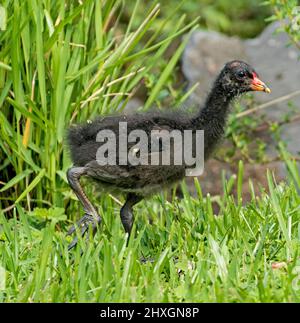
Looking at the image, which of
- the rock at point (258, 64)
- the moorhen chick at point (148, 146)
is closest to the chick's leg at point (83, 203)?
the moorhen chick at point (148, 146)

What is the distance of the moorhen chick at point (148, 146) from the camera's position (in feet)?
14.3

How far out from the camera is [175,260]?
4.18 metres

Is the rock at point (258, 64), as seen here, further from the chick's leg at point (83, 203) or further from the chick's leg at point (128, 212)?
the chick's leg at point (83, 203)

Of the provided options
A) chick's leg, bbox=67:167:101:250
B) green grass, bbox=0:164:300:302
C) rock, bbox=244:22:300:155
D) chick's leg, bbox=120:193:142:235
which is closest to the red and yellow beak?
green grass, bbox=0:164:300:302

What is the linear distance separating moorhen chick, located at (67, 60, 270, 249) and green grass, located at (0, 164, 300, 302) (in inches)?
8.8

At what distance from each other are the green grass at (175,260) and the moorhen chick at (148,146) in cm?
22

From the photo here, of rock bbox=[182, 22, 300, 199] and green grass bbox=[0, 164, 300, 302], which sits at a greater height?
rock bbox=[182, 22, 300, 199]

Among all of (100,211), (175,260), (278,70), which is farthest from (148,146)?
(278,70)

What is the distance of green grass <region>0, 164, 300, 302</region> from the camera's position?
362cm

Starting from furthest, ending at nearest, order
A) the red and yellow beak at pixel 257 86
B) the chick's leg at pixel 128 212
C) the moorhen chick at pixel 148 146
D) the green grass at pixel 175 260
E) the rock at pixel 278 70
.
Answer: the rock at pixel 278 70
the red and yellow beak at pixel 257 86
the chick's leg at pixel 128 212
the moorhen chick at pixel 148 146
the green grass at pixel 175 260

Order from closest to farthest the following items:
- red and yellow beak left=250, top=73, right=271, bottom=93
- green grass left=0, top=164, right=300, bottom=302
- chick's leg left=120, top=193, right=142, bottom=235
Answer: green grass left=0, top=164, right=300, bottom=302 < chick's leg left=120, top=193, right=142, bottom=235 < red and yellow beak left=250, top=73, right=271, bottom=93

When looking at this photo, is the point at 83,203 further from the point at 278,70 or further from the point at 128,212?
the point at 278,70

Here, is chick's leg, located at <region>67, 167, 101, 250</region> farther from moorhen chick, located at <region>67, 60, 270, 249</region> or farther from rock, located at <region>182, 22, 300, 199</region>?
rock, located at <region>182, 22, 300, 199</region>
